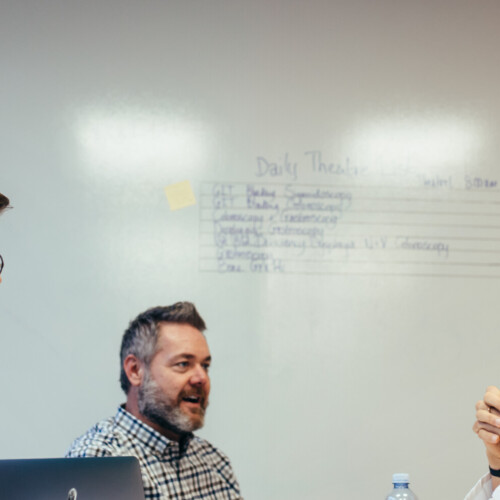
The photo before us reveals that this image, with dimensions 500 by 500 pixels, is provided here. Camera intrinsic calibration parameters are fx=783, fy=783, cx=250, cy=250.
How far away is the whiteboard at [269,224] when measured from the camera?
8.38 feet

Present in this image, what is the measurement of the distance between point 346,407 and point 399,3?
1457mm

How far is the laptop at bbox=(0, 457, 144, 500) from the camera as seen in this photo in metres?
1.00

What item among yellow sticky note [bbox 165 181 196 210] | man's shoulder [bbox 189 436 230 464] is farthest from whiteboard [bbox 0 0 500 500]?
man's shoulder [bbox 189 436 230 464]

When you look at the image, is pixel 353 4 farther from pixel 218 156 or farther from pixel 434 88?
pixel 218 156

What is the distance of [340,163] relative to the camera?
2746 mm

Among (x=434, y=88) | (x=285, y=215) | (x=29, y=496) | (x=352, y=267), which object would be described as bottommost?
(x=29, y=496)

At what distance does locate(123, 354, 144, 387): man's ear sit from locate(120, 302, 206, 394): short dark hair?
1 centimetres

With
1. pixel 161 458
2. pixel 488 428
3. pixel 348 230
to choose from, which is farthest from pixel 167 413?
pixel 348 230

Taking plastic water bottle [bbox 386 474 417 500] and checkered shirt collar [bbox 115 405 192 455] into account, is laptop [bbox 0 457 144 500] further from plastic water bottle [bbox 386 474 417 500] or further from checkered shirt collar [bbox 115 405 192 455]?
checkered shirt collar [bbox 115 405 192 455]

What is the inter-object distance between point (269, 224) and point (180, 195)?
32 cm

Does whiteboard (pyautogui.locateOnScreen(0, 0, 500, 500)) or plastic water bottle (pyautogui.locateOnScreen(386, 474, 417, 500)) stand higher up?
whiteboard (pyautogui.locateOnScreen(0, 0, 500, 500))

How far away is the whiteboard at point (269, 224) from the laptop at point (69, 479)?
1436 mm

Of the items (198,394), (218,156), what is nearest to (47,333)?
(198,394)

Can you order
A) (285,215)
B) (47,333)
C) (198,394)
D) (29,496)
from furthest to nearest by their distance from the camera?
(285,215)
(47,333)
(198,394)
(29,496)
